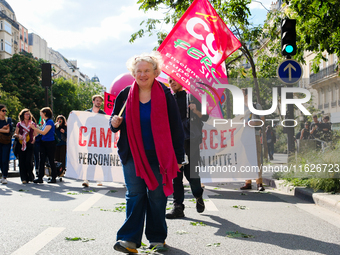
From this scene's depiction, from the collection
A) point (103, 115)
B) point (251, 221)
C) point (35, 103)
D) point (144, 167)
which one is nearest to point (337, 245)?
point (251, 221)

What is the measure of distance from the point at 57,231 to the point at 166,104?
6.31ft

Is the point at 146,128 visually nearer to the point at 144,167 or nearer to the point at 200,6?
the point at 144,167

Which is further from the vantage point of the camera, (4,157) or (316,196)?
(4,157)

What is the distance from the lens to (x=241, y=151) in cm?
866

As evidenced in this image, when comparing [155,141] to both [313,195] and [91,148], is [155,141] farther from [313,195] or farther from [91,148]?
[91,148]

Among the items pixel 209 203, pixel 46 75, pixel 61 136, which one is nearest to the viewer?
pixel 209 203

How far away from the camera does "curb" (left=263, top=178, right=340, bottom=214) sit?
6.11 meters

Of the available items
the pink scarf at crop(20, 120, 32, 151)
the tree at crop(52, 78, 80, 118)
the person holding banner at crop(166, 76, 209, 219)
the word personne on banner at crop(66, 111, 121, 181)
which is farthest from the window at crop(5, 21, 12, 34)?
the person holding banner at crop(166, 76, 209, 219)

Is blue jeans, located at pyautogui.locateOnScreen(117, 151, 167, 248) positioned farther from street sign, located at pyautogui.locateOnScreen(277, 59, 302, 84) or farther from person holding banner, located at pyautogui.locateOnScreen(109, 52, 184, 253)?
street sign, located at pyautogui.locateOnScreen(277, 59, 302, 84)

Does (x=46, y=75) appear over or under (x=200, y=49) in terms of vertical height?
over

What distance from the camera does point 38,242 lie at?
159 inches

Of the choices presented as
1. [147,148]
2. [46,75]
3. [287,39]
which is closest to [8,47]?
[46,75]

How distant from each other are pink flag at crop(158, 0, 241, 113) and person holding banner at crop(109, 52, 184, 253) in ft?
11.0

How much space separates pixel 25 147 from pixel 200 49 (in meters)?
5.24
